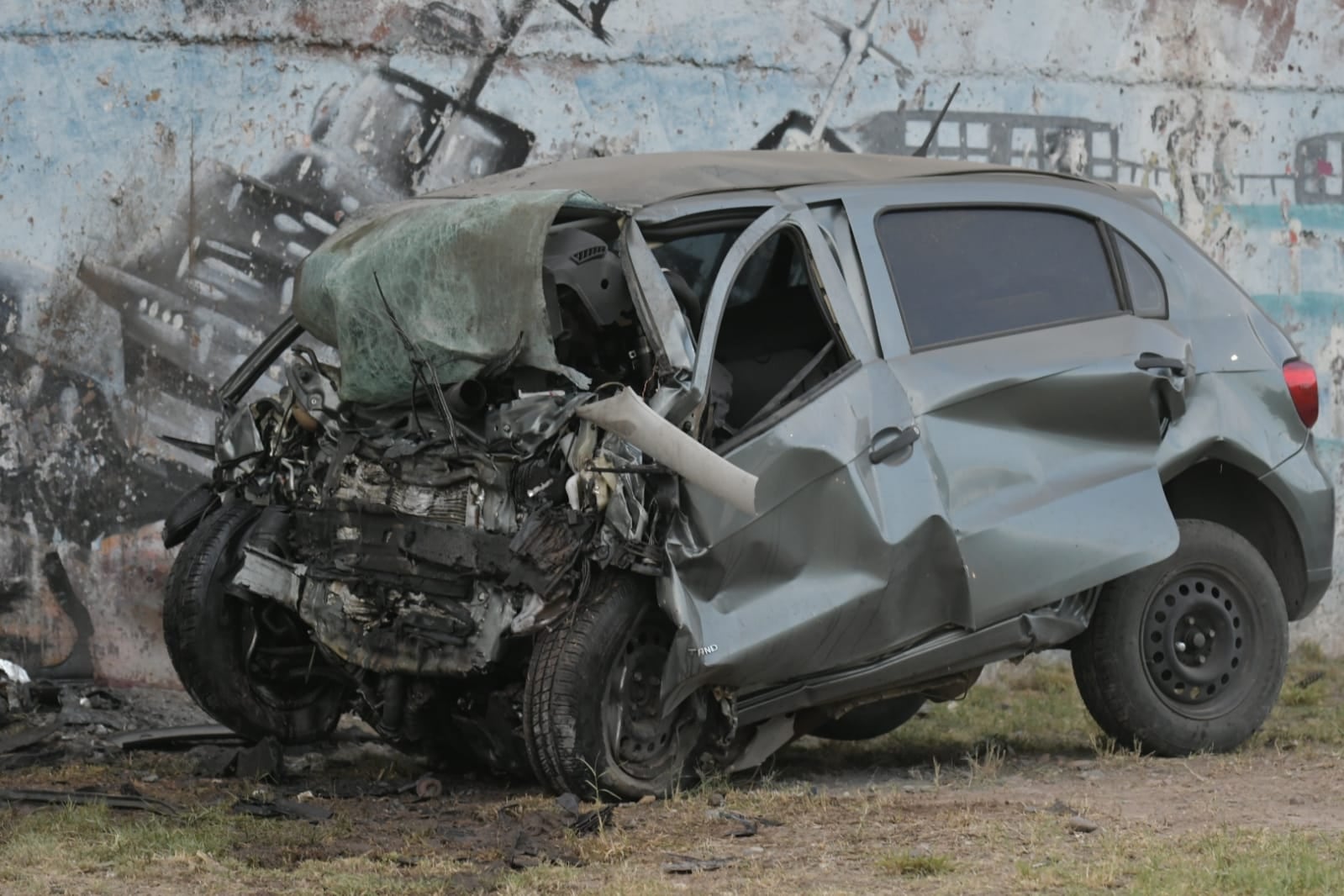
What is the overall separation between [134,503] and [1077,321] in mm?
4651

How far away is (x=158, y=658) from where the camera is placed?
8.90 m

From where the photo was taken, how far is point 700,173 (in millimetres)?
6508

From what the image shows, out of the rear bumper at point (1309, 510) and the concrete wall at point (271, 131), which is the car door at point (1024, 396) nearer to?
the rear bumper at point (1309, 510)

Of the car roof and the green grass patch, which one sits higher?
the car roof

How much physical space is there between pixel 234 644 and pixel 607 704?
5.75 feet

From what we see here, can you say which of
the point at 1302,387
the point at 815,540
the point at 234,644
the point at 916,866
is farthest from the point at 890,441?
the point at 234,644

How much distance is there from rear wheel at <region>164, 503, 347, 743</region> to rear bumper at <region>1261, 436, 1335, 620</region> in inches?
145

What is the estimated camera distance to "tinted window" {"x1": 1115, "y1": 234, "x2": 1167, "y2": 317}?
6.93 metres

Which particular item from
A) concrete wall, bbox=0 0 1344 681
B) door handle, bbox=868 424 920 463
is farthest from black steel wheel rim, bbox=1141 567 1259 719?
concrete wall, bbox=0 0 1344 681

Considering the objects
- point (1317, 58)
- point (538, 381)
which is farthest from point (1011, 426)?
point (1317, 58)

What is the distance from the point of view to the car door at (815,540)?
582cm

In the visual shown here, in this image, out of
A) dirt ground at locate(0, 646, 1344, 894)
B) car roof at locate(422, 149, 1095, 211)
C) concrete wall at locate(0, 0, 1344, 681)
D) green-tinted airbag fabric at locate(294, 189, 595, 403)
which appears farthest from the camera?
concrete wall at locate(0, 0, 1344, 681)

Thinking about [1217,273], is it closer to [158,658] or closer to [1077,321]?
[1077,321]

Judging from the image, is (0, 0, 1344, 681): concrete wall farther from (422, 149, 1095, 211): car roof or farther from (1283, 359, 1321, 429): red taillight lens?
(1283, 359, 1321, 429): red taillight lens
